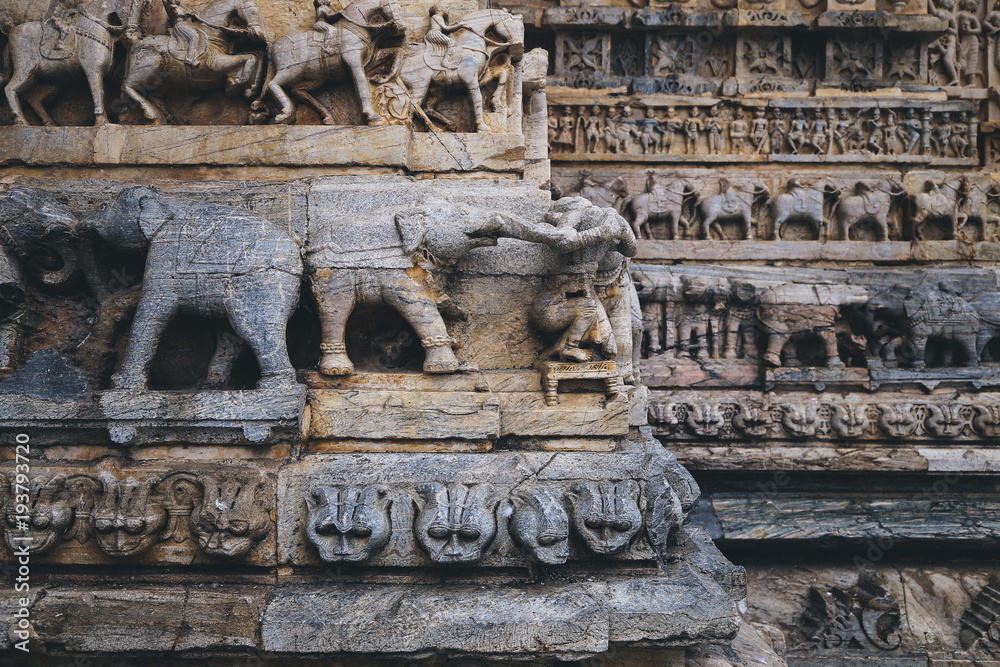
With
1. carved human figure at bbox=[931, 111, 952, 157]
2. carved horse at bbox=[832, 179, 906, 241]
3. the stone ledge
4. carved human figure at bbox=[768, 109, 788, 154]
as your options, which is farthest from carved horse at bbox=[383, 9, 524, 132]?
carved human figure at bbox=[931, 111, 952, 157]

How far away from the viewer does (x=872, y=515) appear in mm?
5992

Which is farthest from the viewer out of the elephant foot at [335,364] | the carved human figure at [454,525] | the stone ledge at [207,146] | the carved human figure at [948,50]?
the carved human figure at [948,50]

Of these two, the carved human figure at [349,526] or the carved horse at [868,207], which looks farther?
the carved horse at [868,207]

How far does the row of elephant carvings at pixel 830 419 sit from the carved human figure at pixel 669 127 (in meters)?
2.67

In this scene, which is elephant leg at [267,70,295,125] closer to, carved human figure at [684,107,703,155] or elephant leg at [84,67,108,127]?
elephant leg at [84,67,108,127]

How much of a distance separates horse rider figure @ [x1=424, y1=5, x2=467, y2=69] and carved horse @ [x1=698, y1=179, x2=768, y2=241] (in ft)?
11.9

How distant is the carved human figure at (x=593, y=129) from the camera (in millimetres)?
7348

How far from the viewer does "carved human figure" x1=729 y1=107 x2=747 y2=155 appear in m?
7.38

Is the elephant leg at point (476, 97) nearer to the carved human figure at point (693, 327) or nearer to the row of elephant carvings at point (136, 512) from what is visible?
the row of elephant carvings at point (136, 512)

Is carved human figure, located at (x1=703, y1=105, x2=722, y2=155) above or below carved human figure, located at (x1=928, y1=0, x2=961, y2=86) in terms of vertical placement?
below

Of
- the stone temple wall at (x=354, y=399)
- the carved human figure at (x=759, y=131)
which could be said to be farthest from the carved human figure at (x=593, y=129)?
the stone temple wall at (x=354, y=399)

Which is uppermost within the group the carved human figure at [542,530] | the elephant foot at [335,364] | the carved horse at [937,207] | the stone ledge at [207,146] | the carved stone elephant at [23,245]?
the carved horse at [937,207]

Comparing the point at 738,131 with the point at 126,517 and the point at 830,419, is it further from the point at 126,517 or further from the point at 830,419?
the point at 126,517

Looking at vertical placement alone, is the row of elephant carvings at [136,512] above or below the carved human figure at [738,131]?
below
